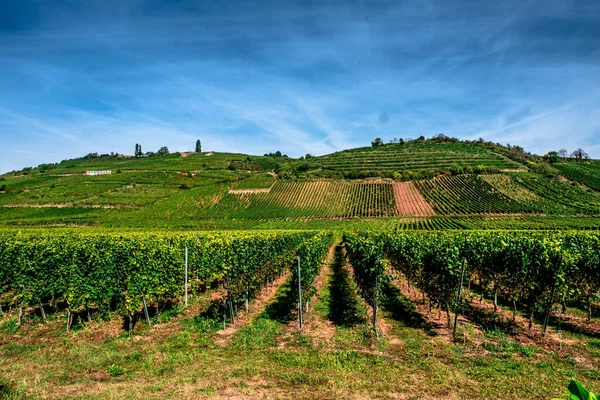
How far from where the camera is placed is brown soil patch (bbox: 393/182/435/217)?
8181cm

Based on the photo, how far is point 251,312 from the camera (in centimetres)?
1603

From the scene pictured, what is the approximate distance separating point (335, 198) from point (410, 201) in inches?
830

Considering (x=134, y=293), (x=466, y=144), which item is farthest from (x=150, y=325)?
(x=466, y=144)

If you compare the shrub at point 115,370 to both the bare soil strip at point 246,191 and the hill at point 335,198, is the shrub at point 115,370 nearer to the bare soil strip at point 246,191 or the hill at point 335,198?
the hill at point 335,198

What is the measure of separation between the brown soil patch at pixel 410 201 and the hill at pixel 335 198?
275mm

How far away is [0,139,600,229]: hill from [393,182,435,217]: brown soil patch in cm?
28

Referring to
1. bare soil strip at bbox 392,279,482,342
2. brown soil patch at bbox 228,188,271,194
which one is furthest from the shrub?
brown soil patch at bbox 228,188,271,194

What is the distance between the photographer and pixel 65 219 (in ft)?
242

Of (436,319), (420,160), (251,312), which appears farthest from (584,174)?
(251,312)

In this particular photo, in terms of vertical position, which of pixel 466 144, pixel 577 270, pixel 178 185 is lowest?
pixel 577 270

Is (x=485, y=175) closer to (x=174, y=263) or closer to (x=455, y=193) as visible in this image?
(x=455, y=193)

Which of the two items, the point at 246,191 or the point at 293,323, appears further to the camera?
the point at 246,191

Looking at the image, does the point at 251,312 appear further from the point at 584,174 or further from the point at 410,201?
the point at 584,174

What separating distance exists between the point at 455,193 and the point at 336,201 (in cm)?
3435
